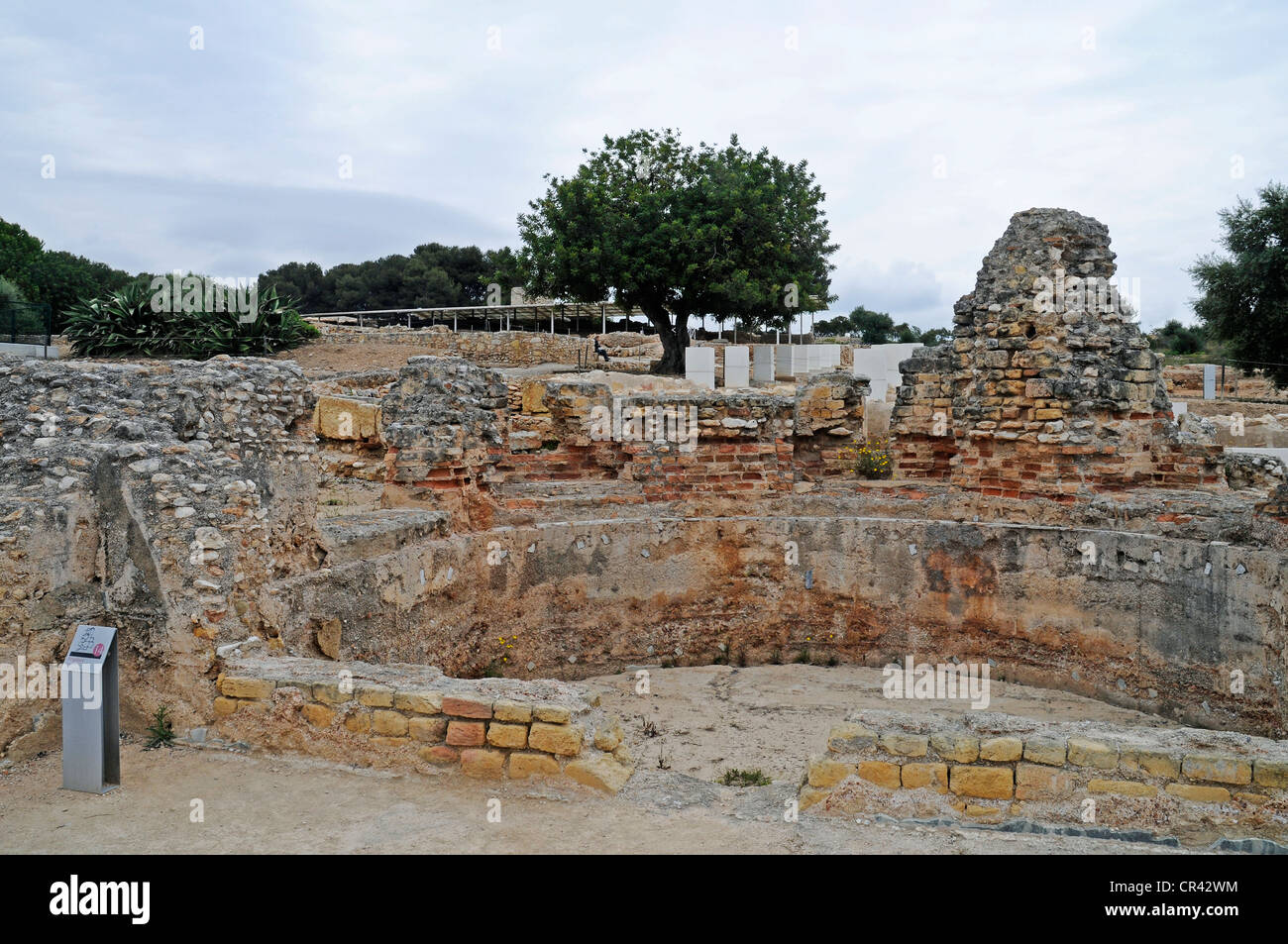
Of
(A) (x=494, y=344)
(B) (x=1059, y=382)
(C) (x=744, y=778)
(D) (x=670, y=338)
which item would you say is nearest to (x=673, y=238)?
(D) (x=670, y=338)

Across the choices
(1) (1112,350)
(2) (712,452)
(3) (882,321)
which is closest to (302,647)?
(2) (712,452)

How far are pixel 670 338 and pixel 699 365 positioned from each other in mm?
2560

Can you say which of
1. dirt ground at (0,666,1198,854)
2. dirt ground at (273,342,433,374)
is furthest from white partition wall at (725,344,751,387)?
dirt ground at (0,666,1198,854)

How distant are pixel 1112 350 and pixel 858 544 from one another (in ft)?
9.51

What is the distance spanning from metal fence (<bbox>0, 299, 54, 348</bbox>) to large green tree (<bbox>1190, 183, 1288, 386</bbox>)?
2566 cm

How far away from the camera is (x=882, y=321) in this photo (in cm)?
A: 4834

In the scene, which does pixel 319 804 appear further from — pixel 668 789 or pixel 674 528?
pixel 674 528

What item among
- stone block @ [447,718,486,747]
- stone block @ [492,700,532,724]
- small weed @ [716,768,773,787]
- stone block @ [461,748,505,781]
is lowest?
small weed @ [716,768,773,787]

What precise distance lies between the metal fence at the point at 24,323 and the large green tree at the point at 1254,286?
2566 cm

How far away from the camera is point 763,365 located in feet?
79.4

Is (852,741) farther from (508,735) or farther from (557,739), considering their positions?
(508,735)

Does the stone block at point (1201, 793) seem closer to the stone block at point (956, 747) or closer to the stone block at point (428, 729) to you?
the stone block at point (956, 747)

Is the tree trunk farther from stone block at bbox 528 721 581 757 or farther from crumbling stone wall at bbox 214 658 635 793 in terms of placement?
stone block at bbox 528 721 581 757

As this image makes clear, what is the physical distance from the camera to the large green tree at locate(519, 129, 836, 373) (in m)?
22.2
